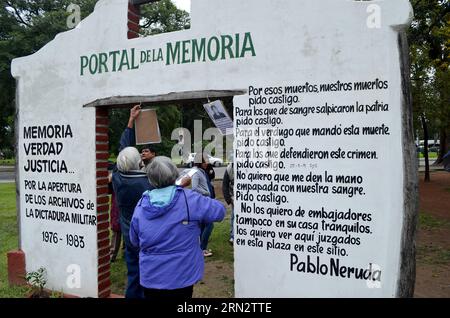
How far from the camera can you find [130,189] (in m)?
4.14

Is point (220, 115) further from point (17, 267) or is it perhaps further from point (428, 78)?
point (428, 78)

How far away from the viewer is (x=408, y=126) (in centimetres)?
320

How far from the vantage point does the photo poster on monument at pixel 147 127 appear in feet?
14.9

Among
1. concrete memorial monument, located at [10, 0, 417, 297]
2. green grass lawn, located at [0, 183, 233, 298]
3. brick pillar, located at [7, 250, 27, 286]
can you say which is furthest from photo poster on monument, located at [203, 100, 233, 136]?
brick pillar, located at [7, 250, 27, 286]

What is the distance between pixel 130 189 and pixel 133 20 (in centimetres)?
183

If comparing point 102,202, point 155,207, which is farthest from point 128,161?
point 155,207

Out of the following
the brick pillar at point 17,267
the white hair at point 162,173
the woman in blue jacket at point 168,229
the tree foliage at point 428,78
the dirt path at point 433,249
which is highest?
the tree foliage at point 428,78

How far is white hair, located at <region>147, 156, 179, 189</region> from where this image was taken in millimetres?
3162

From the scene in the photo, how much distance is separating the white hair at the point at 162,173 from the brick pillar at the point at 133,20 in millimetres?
1899

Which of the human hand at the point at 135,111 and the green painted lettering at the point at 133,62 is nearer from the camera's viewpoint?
the green painted lettering at the point at 133,62

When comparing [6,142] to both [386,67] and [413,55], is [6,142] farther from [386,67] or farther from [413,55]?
[386,67]

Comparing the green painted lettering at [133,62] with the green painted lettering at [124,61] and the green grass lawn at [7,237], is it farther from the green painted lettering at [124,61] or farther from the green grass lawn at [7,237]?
the green grass lawn at [7,237]

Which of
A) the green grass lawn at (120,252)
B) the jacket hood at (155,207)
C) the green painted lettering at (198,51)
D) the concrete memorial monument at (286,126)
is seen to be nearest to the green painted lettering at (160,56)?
the concrete memorial monument at (286,126)
